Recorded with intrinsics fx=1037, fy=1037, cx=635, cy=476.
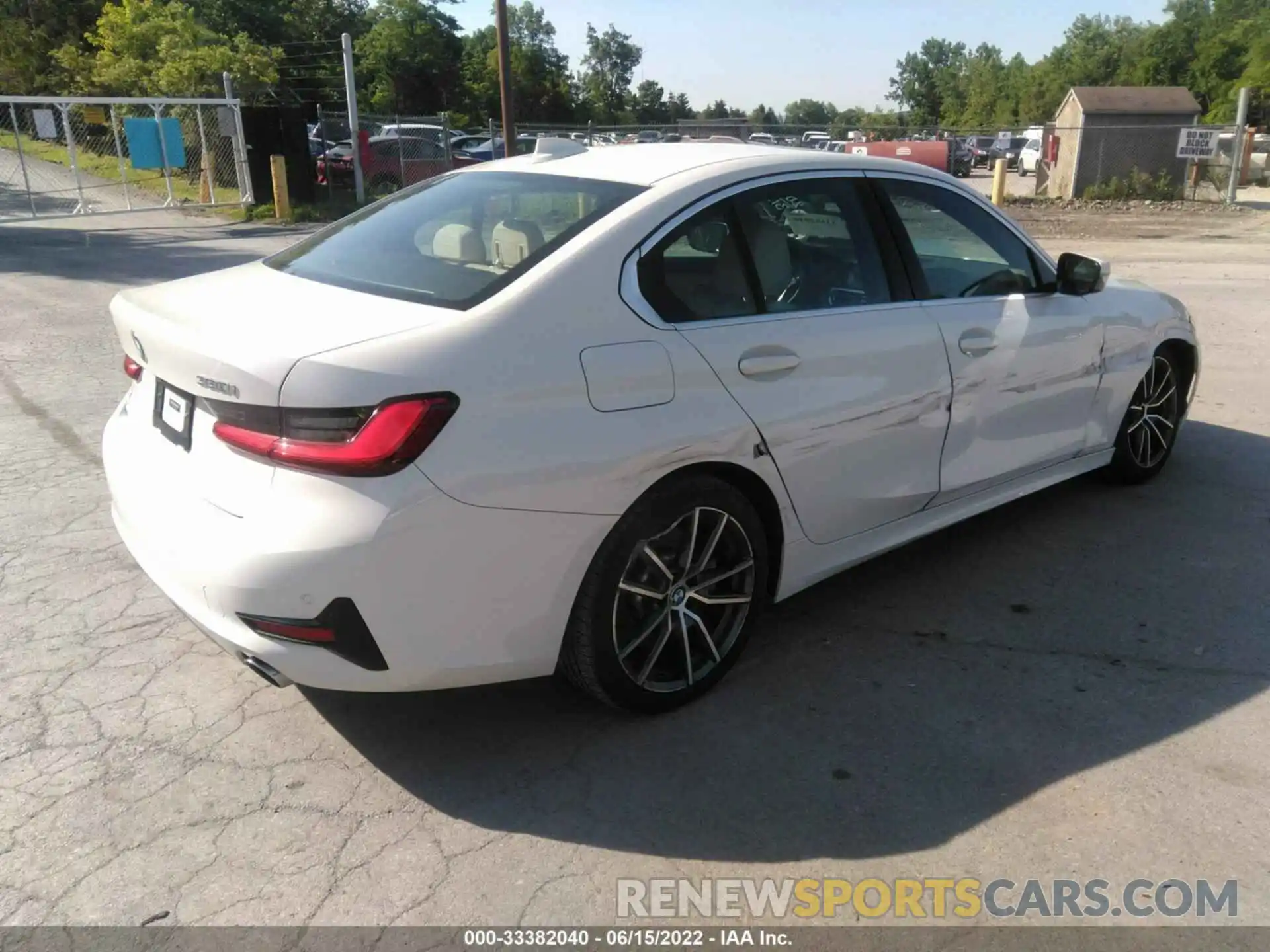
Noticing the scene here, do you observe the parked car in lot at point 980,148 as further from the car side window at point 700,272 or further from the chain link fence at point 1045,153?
the car side window at point 700,272

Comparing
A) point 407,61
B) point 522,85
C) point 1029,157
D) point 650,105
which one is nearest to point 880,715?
point 1029,157

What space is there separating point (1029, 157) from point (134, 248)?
31.2 metres

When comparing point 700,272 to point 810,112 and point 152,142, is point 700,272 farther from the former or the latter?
point 810,112

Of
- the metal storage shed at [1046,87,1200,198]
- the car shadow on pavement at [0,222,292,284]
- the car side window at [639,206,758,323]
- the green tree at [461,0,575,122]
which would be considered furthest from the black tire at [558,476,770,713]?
the green tree at [461,0,575,122]

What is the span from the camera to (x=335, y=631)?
2594 millimetres

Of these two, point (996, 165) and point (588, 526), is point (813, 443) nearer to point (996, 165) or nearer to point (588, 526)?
point (588, 526)

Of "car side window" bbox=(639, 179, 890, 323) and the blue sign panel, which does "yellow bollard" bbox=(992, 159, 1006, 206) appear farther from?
"car side window" bbox=(639, 179, 890, 323)

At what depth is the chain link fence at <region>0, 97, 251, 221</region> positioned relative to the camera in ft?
61.8

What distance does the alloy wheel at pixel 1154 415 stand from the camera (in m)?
5.11

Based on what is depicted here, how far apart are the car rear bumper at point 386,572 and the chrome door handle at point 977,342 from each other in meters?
1.78

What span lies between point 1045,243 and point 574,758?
55.4ft

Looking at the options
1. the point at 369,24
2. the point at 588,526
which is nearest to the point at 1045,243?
the point at 588,526

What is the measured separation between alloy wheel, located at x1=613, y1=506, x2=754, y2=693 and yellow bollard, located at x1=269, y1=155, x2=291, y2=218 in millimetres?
18761

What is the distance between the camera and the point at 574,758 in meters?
3.08
